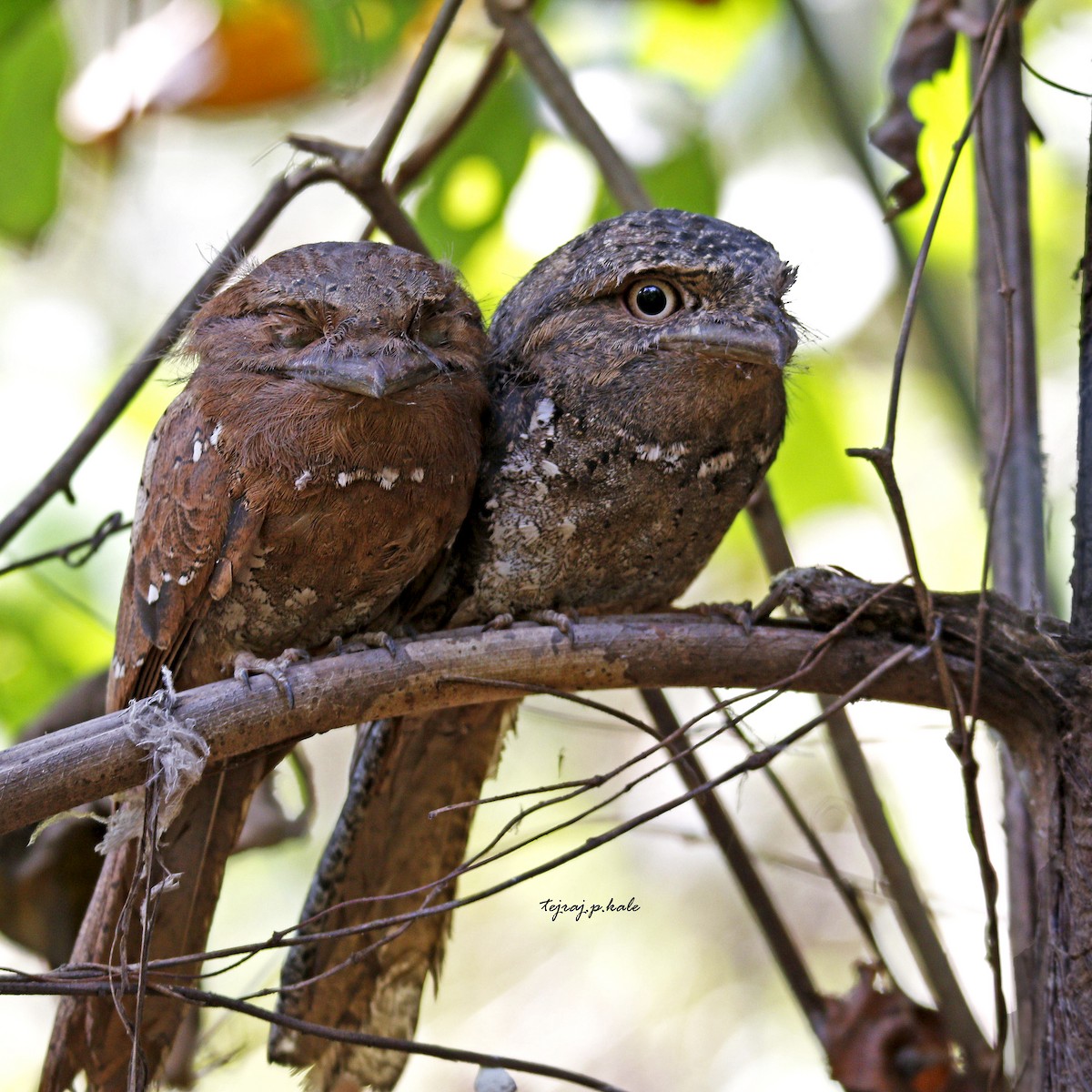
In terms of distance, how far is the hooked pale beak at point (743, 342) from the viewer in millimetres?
1785

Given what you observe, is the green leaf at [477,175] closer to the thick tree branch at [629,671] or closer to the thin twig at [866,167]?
the thin twig at [866,167]

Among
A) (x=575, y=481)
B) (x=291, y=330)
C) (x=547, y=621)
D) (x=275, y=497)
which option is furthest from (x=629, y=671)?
(x=291, y=330)

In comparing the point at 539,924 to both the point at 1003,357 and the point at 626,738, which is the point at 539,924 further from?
the point at 1003,357

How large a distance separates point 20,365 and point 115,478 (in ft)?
4.71

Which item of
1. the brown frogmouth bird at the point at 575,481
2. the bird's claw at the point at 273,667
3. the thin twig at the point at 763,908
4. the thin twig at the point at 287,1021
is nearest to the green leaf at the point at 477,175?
the brown frogmouth bird at the point at 575,481

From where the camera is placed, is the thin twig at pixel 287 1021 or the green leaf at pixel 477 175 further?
the green leaf at pixel 477 175

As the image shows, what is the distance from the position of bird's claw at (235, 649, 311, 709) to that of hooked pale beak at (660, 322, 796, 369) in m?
0.79

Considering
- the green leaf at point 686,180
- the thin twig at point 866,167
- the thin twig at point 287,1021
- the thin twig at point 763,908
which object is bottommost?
the thin twig at point 287,1021

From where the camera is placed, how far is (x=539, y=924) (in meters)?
4.41

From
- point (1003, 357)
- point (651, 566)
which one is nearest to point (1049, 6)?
point (1003, 357)

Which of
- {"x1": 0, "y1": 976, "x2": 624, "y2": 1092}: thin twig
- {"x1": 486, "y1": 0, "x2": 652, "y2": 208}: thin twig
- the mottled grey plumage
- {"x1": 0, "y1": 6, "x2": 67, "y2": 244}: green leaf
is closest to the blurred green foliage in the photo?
{"x1": 0, "y1": 6, "x2": 67, "y2": 244}: green leaf

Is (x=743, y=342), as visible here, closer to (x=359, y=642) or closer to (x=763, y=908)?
(x=359, y=642)

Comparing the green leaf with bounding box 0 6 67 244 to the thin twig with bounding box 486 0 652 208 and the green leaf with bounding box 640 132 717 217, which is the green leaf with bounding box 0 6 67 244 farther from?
the green leaf with bounding box 640 132 717 217

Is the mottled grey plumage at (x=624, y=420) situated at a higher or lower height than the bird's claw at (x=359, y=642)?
higher
